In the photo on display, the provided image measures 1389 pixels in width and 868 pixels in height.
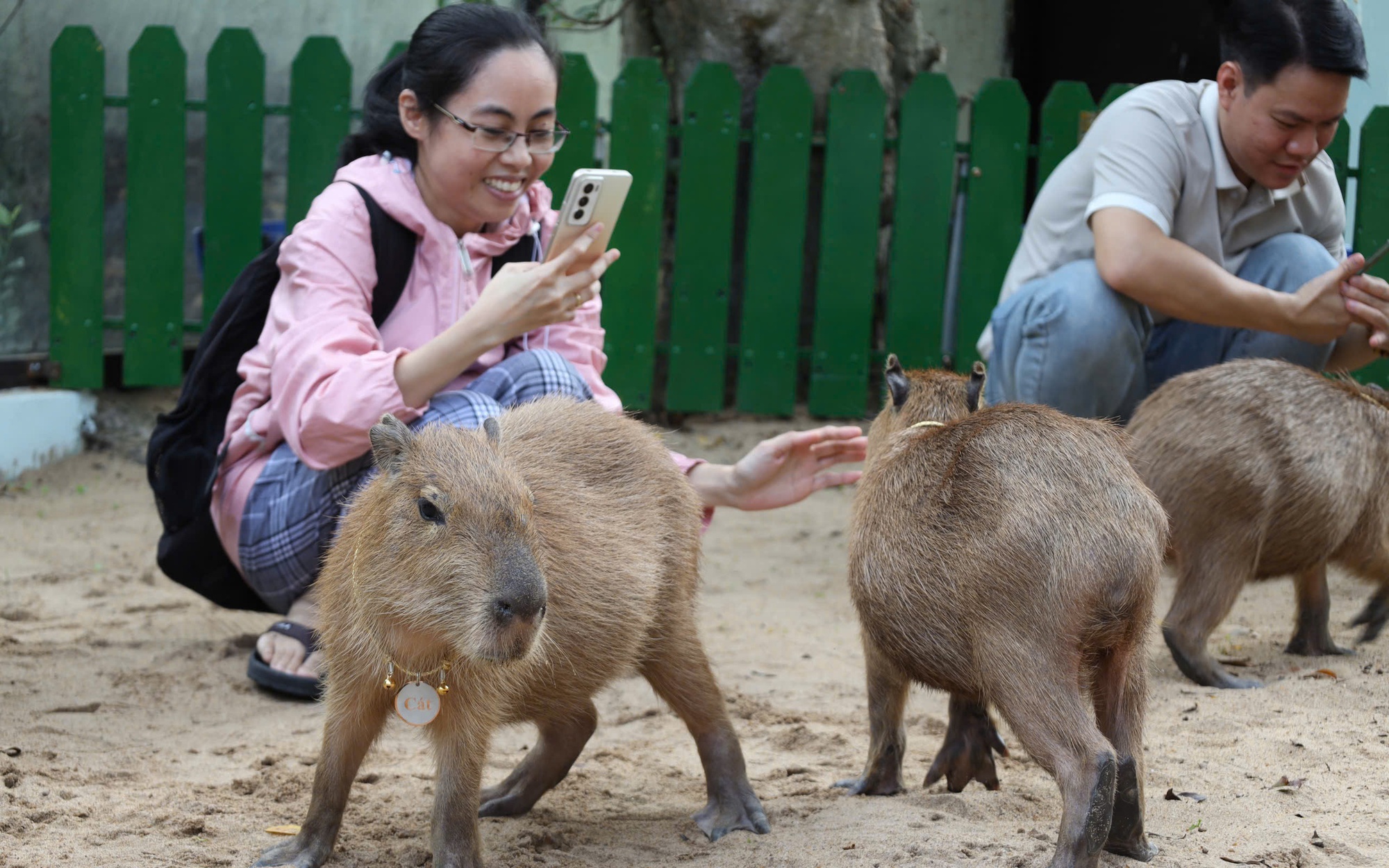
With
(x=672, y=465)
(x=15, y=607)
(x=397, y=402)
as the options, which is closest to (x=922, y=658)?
(x=672, y=465)

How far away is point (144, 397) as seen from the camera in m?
6.48

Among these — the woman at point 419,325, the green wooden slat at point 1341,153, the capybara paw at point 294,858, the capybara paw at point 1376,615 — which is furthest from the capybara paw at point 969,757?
the green wooden slat at point 1341,153

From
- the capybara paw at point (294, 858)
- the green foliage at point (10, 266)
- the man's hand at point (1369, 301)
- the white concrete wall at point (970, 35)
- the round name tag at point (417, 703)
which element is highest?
the white concrete wall at point (970, 35)

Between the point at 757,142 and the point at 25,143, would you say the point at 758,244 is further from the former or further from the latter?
the point at 25,143

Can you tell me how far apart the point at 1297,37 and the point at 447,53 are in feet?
7.63

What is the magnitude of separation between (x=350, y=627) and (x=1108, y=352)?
8.77 feet

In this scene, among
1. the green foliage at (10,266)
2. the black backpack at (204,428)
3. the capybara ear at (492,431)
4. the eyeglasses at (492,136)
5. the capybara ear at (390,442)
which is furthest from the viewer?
the green foliage at (10,266)

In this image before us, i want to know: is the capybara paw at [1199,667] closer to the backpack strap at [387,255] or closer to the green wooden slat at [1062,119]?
the backpack strap at [387,255]

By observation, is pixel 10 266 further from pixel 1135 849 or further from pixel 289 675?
pixel 1135 849

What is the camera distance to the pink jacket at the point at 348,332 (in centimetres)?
309

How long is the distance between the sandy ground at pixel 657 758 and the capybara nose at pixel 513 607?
714 mm

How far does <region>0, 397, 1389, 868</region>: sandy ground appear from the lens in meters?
2.53

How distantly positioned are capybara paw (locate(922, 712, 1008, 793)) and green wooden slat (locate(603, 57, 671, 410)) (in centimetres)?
393

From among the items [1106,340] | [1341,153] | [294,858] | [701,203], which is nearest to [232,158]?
[701,203]
